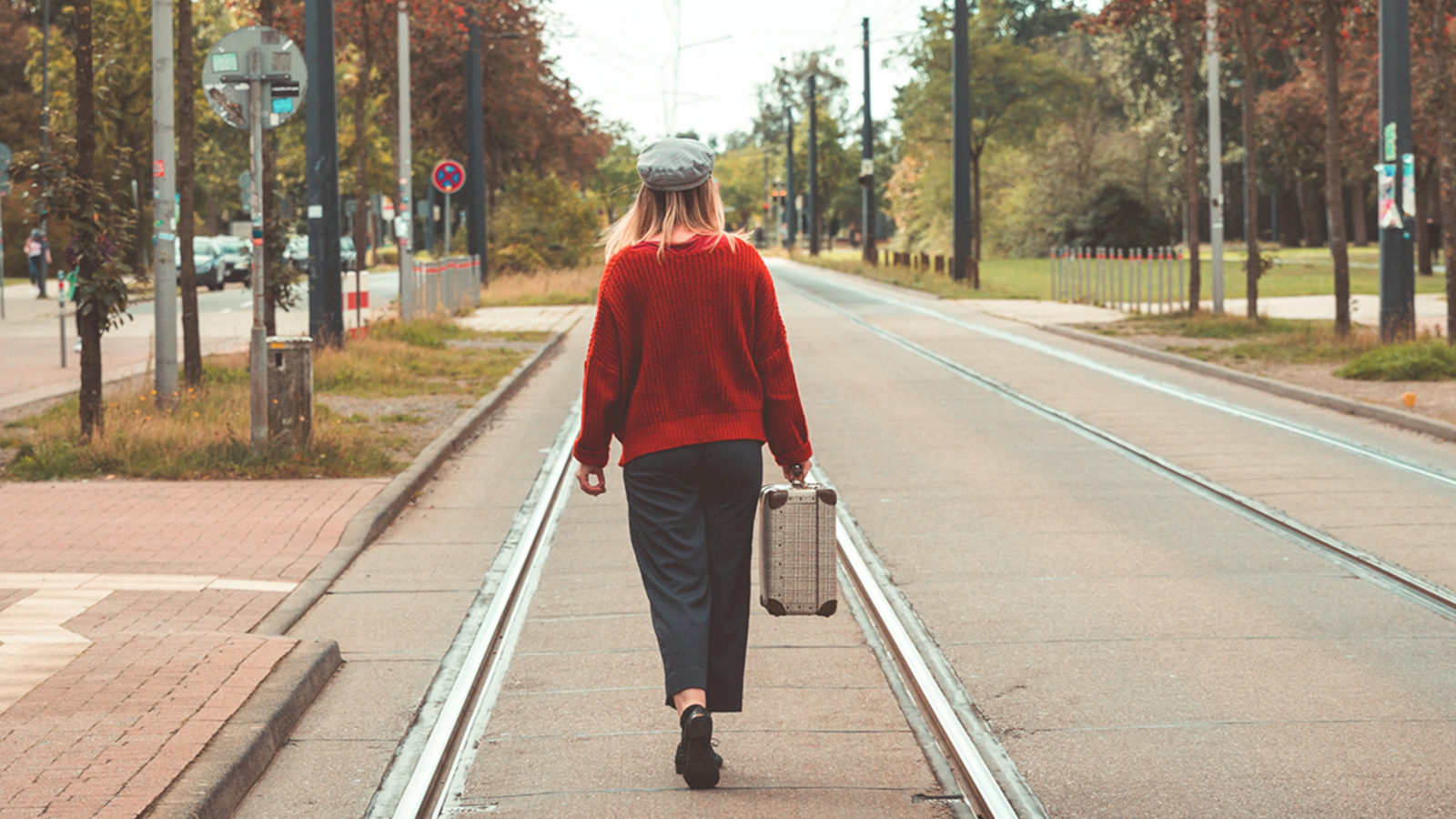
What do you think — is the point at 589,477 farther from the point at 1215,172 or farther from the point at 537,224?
the point at 537,224

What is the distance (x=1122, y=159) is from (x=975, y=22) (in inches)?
495

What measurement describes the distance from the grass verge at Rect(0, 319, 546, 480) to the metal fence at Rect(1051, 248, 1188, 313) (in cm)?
1434

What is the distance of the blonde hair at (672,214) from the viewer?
479cm

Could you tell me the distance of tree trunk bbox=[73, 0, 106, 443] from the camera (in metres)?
11.3

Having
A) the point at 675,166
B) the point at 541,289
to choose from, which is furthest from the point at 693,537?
the point at 541,289

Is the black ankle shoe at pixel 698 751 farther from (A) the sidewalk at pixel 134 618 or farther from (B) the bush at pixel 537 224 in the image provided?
(B) the bush at pixel 537 224

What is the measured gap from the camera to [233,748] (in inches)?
194

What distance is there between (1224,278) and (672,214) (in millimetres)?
34042

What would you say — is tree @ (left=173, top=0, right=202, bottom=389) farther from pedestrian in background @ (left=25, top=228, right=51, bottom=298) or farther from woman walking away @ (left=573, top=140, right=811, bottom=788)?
pedestrian in background @ (left=25, top=228, right=51, bottom=298)

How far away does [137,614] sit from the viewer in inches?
272

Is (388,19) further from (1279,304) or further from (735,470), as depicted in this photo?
(735,470)

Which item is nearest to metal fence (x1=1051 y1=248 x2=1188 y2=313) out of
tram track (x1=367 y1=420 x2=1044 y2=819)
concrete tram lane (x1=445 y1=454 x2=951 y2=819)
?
tram track (x1=367 y1=420 x2=1044 y2=819)

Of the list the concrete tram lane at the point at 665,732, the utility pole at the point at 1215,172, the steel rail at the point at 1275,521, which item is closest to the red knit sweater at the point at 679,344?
the concrete tram lane at the point at 665,732

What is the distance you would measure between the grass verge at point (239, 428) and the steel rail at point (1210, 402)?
6640mm
